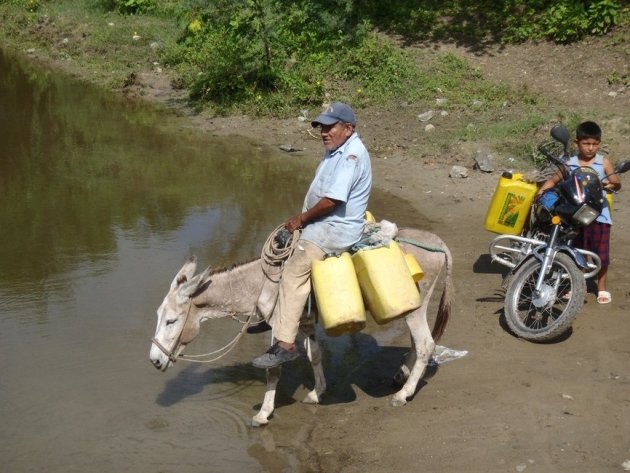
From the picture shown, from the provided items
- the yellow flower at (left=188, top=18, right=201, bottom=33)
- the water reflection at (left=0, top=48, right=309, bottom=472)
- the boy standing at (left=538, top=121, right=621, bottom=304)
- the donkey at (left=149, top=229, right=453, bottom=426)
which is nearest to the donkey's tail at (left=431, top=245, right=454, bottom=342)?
the donkey at (left=149, top=229, right=453, bottom=426)

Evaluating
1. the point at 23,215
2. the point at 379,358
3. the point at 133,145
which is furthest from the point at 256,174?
the point at 379,358

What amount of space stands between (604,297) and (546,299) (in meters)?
1.04

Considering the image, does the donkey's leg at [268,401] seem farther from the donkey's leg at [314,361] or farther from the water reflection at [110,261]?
the donkey's leg at [314,361]

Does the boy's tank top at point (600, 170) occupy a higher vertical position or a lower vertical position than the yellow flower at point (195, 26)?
higher

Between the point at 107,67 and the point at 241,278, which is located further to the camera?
the point at 107,67

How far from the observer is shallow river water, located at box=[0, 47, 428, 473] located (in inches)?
248

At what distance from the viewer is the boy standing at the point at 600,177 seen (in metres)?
7.90

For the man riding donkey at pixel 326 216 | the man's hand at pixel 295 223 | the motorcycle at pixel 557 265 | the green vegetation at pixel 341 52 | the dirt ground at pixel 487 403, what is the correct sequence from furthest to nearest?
the green vegetation at pixel 341 52 < the motorcycle at pixel 557 265 < the man's hand at pixel 295 223 < the man riding donkey at pixel 326 216 < the dirt ground at pixel 487 403

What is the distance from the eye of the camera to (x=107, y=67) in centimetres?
1891

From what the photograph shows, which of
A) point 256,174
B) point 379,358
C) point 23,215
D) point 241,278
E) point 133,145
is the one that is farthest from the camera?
point 133,145

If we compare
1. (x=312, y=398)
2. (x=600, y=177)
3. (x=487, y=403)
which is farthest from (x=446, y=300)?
(x=600, y=177)

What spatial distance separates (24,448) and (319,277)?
2.47 m

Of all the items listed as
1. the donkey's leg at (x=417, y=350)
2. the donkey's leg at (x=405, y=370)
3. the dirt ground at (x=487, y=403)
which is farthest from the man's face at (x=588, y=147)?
the donkey's leg at (x=405, y=370)

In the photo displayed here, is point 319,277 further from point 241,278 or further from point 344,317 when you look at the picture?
point 241,278
